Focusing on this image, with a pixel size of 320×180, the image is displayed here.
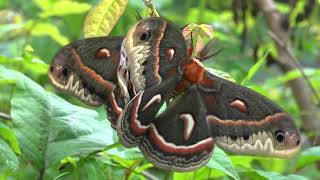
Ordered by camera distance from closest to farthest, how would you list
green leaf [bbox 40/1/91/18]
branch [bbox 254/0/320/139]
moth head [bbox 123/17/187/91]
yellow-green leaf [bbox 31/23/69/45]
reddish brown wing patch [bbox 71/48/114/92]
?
moth head [bbox 123/17/187/91] → reddish brown wing patch [bbox 71/48/114/92] → green leaf [bbox 40/1/91/18] → yellow-green leaf [bbox 31/23/69/45] → branch [bbox 254/0/320/139]

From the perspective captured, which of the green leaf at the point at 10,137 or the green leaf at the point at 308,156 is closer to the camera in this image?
the green leaf at the point at 10,137

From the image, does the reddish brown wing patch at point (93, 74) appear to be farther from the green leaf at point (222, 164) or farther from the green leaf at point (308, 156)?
the green leaf at point (308, 156)

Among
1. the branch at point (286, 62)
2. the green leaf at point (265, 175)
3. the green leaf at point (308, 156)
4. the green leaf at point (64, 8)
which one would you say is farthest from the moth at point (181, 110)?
the branch at point (286, 62)

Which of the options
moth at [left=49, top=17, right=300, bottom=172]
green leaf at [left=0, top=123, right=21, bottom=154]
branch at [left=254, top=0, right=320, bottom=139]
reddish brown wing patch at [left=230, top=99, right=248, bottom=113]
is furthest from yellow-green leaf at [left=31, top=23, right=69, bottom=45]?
reddish brown wing patch at [left=230, top=99, right=248, bottom=113]

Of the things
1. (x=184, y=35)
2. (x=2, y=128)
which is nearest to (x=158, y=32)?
(x=184, y=35)

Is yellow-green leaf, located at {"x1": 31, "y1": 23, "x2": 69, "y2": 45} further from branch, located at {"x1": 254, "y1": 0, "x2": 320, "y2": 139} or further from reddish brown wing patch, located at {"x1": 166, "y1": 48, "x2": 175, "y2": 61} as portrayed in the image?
reddish brown wing patch, located at {"x1": 166, "y1": 48, "x2": 175, "y2": 61}

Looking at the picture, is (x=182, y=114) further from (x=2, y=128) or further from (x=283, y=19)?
(x=283, y=19)
